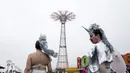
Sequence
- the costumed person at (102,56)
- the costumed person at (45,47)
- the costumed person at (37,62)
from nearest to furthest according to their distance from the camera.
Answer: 1. the costumed person at (102,56)
2. the costumed person at (37,62)
3. the costumed person at (45,47)

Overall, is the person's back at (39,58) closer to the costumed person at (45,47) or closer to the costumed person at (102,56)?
the costumed person at (45,47)

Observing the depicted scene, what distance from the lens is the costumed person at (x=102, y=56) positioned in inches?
139

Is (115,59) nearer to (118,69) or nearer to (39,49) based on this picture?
(118,69)

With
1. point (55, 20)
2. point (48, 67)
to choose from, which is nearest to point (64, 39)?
point (55, 20)

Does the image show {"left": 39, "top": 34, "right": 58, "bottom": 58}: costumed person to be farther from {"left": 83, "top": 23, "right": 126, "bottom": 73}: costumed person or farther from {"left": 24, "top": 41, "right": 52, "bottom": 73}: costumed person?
{"left": 83, "top": 23, "right": 126, "bottom": 73}: costumed person

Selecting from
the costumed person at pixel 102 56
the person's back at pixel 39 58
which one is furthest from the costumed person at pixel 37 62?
the costumed person at pixel 102 56

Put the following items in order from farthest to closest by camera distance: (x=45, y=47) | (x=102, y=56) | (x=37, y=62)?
(x=45, y=47) → (x=37, y=62) → (x=102, y=56)

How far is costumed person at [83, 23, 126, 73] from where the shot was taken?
354 cm

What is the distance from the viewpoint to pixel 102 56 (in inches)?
142

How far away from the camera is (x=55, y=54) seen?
15.8ft

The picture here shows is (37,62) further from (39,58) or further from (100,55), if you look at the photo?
(100,55)

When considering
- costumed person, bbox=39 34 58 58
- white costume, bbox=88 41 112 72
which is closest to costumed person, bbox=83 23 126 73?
white costume, bbox=88 41 112 72

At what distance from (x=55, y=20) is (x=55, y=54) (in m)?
38.3

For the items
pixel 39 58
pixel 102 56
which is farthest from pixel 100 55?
pixel 39 58
